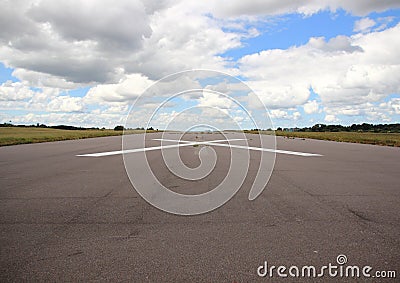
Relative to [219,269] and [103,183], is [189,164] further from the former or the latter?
[219,269]

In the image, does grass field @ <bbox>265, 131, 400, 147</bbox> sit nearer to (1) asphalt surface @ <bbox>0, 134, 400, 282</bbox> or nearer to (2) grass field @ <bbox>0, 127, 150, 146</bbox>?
(1) asphalt surface @ <bbox>0, 134, 400, 282</bbox>

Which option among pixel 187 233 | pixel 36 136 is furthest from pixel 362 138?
pixel 187 233

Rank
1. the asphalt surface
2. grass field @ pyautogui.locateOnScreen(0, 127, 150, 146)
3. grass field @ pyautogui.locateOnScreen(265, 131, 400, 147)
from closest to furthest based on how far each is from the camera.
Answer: the asphalt surface < grass field @ pyautogui.locateOnScreen(0, 127, 150, 146) < grass field @ pyautogui.locateOnScreen(265, 131, 400, 147)

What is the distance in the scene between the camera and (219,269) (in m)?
2.89

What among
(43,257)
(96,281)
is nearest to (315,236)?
(96,281)

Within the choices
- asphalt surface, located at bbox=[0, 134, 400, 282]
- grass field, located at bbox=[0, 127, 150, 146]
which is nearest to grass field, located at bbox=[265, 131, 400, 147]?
asphalt surface, located at bbox=[0, 134, 400, 282]

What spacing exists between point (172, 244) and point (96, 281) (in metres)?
0.94

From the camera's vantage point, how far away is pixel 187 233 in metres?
3.84

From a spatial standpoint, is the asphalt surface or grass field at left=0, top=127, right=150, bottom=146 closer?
the asphalt surface

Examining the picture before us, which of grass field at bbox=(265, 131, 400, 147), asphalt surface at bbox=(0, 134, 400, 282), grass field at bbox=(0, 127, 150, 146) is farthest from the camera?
grass field at bbox=(265, 131, 400, 147)

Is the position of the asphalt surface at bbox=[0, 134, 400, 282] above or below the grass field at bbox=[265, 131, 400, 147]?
below

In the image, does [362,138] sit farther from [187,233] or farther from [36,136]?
[187,233]

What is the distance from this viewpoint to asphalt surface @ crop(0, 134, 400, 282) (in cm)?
293

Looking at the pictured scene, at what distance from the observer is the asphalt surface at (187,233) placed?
293 cm
